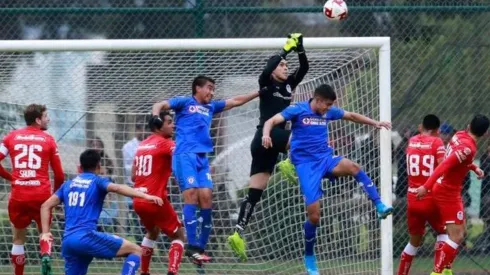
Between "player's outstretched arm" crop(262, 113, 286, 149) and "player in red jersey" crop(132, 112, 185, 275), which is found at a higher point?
"player's outstretched arm" crop(262, 113, 286, 149)

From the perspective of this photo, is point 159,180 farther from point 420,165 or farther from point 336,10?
point 420,165

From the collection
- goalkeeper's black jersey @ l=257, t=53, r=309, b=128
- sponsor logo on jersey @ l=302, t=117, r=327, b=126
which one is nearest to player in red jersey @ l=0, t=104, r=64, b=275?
goalkeeper's black jersey @ l=257, t=53, r=309, b=128

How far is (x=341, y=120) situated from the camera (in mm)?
15031

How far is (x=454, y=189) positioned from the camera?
14484mm

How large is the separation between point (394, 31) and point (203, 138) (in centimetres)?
353

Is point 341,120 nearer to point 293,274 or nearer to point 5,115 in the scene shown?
point 293,274

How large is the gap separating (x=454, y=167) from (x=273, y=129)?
1.95m

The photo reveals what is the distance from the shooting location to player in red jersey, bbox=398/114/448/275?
48.5 ft

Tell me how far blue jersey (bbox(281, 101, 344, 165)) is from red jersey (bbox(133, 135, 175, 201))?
1.34 meters

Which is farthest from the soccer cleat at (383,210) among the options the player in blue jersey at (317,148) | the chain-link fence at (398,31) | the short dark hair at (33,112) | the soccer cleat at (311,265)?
the short dark hair at (33,112)

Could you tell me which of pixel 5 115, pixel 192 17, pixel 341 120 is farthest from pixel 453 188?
pixel 5 115

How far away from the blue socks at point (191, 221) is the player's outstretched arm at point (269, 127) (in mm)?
1154

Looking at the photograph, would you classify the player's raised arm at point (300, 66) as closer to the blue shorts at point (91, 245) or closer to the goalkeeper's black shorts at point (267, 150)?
the goalkeeper's black shorts at point (267, 150)

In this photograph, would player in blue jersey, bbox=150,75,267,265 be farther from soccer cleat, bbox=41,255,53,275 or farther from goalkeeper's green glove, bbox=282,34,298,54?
soccer cleat, bbox=41,255,53,275
